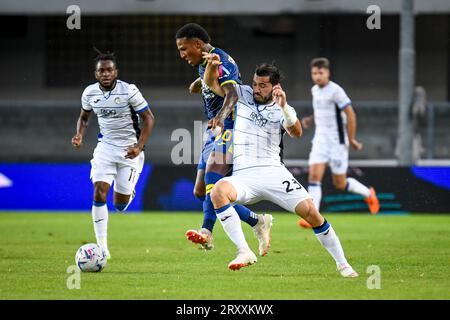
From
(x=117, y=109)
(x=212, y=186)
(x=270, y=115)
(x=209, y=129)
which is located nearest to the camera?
(x=270, y=115)

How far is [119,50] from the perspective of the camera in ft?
86.4

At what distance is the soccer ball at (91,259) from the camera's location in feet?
33.0

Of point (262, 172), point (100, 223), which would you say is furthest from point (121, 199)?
point (262, 172)

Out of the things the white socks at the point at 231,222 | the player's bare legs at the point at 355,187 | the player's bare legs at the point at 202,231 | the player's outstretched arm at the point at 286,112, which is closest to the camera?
the player's outstretched arm at the point at 286,112

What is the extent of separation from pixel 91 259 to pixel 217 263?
1472 millimetres

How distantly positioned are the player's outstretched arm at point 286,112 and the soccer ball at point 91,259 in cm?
232

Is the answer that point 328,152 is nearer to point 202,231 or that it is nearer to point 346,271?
point 202,231

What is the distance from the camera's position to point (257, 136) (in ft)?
31.8

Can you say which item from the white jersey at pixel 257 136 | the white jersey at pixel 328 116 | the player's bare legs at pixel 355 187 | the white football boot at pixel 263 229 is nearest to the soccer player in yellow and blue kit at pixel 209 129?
the white football boot at pixel 263 229

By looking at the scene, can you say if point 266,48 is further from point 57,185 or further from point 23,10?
point 57,185

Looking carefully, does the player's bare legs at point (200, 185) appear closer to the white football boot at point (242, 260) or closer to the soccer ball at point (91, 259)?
the soccer ball at point (91, 259)

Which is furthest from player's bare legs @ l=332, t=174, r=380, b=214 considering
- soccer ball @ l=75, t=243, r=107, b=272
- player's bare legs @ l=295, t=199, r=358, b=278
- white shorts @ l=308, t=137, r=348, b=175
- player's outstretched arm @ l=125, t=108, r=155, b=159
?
player's bare legs @ l=295, t=199, r=358, b=278

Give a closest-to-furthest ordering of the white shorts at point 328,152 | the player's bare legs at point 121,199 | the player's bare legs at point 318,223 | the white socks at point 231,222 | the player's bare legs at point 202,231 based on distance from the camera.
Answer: the player's bare legs at point 318,223 < the white socks at point 231,222 < the player's bare legs at point 202,231 < the player's bare legs at point 121,199 < the white shorts at point 328,152

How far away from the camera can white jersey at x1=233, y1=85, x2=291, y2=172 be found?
9617mm
